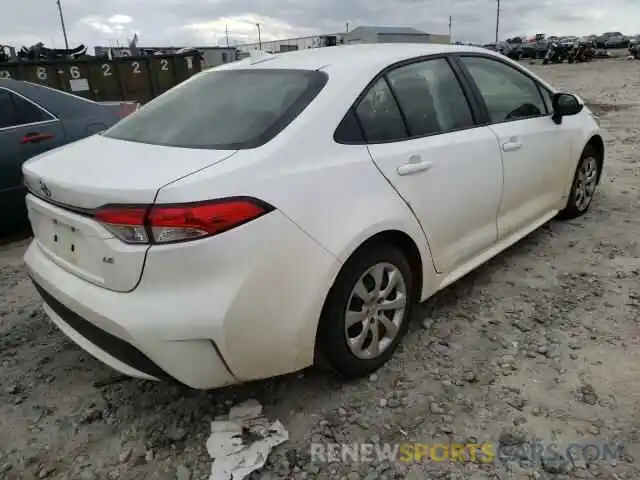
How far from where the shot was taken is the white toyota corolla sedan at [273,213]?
1.93 metres

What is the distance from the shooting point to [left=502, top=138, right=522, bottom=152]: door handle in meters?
3.28

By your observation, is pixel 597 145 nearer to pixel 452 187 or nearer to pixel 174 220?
pixel 452 187

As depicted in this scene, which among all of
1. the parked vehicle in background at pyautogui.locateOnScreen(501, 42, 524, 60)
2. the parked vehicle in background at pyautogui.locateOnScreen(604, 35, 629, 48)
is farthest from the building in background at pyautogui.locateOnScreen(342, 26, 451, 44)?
the parked vehicle in background at pyautogui.locateOnScreen(604, 35, 629, 48)

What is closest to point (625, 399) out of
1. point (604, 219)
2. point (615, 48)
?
point (604, 219)

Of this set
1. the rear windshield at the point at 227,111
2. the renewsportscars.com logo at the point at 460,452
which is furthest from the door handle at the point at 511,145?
the renewsportscars.com logo at the point at 460,452

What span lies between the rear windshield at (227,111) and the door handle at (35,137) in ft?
7.37

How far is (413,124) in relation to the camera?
2748mm

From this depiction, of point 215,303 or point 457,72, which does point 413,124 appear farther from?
point 215,303

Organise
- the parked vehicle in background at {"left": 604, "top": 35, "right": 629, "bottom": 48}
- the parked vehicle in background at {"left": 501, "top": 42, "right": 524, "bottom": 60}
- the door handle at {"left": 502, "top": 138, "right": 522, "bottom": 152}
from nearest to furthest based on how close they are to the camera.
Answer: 1. the door handle at {"left": 502, "top": 138, "right": 522, "bottom": 152}
2. the parked vehicle in background at {"left": 501, "top": 42, "right": 524, "bottom": 60}
3. the parked vehicle in background at {"left": 604, "top": 35, "right": 629, "bottom": 48}

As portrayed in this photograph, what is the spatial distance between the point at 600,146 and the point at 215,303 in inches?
159

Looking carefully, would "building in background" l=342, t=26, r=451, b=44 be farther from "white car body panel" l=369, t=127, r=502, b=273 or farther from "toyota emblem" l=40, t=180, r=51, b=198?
"toyota emblem" l=40, t=180, r=51, b=198

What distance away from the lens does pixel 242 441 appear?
7.32 feet

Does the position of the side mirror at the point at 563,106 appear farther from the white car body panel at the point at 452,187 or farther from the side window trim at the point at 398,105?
the side window trim at the point at 398,105

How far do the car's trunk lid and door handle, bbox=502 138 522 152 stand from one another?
190 centimetres
